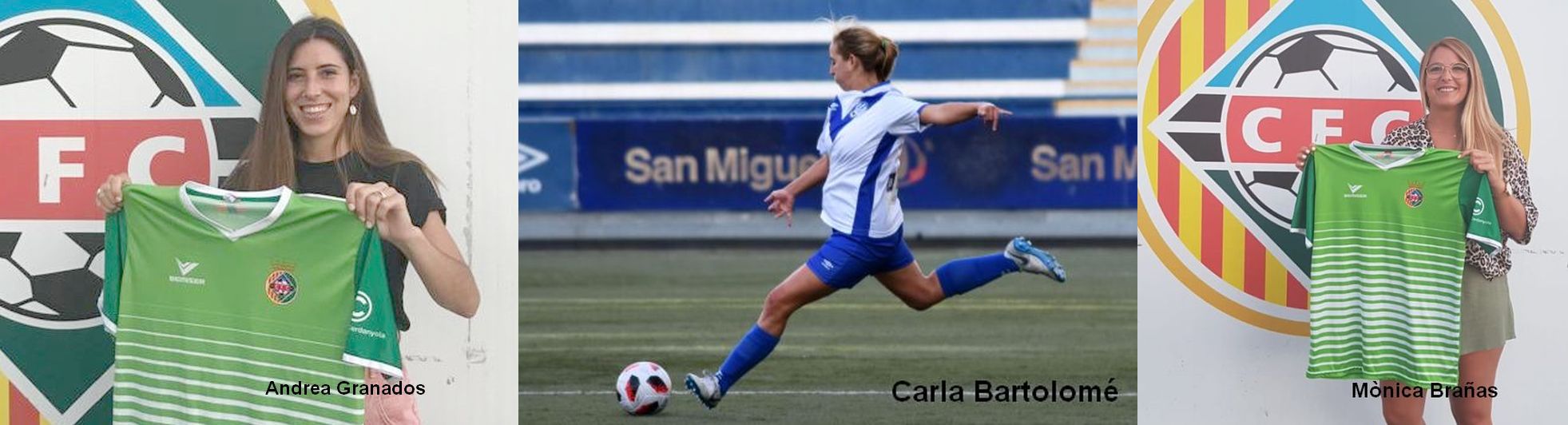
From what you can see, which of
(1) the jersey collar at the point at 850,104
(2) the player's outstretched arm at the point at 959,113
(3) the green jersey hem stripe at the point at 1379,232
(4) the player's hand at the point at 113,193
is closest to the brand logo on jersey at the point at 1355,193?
(3) the green jersey hem stripe at the point at 1379,232

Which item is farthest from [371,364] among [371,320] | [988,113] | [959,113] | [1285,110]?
[1285,110]

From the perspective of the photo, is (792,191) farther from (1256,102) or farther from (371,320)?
(371,320)

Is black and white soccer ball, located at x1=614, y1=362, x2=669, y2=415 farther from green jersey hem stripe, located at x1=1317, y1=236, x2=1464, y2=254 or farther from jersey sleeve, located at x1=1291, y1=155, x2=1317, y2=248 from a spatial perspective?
green jersey hem stripe, located at x1=1317, y1=236, x2=1464, y2=254

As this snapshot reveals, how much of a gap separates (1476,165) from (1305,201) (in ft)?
1.68

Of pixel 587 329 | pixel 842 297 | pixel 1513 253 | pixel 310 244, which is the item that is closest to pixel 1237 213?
pixel 1513 253

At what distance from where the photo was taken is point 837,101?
863cm

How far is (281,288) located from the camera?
4992 mm

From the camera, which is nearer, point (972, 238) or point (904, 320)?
point (904, 320)

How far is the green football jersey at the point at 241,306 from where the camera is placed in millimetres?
4930

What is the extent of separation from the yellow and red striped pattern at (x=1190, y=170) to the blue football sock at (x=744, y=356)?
2346 mm

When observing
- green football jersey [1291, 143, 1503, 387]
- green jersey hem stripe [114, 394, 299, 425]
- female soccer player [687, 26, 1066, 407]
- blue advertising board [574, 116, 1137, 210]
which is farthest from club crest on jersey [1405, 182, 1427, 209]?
blue advertising board [574, 116, 1137, 210]

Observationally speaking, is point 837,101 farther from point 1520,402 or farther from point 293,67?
point 293,67

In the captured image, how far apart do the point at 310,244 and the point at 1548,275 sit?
3972 millimetres

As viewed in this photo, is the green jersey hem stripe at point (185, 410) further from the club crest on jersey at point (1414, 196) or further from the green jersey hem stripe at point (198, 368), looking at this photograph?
the club crest on jersey at point (1414, 196)
